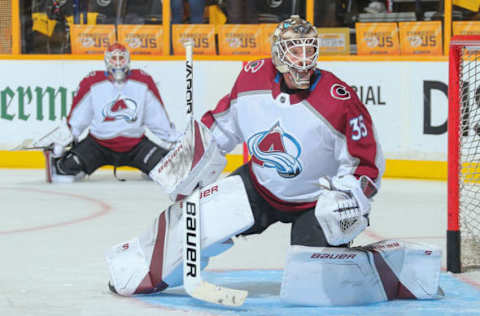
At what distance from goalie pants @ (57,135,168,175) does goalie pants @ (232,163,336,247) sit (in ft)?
13.2

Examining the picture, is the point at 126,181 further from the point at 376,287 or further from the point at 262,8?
the point at 376,287

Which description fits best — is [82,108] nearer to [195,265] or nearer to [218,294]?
[195,265]

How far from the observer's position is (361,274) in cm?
361

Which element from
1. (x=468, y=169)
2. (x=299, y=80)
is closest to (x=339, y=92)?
(x=299, y=80)

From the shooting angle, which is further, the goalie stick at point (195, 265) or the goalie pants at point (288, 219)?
the goalie pants at point (288, 219)

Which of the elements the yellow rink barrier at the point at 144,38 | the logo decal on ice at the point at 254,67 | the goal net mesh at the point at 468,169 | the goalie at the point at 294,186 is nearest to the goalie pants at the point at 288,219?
the goalie at the point at 294,186

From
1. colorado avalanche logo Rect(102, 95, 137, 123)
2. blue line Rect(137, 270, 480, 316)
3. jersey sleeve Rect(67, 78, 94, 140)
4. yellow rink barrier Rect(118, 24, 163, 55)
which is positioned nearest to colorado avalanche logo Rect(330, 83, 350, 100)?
blue line Rect(137, 270, 480, 316)

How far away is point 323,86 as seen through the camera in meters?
3.64

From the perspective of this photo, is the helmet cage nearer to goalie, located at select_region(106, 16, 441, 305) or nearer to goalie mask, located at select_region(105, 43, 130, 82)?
goalie, located at select_region(106, 16, 441, 305)

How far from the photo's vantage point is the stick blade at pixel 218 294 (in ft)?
11.3

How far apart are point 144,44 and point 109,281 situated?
5.01m

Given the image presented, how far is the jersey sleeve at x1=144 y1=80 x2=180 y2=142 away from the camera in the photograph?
7848mm

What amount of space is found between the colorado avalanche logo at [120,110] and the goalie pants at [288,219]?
13.2 ft

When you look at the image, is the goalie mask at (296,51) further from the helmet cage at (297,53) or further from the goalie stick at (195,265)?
the goalie stick at (195,265)
